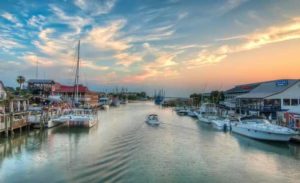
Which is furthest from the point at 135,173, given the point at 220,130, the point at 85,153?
the point at 220,130

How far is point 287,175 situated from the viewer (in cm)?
2469

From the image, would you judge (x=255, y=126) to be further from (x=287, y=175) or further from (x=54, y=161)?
(x=54, y=161)

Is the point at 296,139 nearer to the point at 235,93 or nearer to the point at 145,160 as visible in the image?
the point at 145,160

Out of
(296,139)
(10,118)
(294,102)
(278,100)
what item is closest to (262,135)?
(296,139)

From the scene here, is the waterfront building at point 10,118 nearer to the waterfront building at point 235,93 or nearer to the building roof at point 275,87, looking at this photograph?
the building roof at point 275,87

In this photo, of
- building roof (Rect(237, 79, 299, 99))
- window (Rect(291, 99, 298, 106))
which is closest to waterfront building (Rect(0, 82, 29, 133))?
building roof (Rect(237, 79, 299, 99))

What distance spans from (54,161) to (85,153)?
Result: 429cm

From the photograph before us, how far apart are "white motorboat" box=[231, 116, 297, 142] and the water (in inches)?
45.7

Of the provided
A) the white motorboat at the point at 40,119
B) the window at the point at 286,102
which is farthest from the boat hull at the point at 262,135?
the white motorboat at the point at 40,119

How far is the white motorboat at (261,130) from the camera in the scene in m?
38.3

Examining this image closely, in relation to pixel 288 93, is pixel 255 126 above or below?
below

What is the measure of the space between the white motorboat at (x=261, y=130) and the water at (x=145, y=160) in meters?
1.16

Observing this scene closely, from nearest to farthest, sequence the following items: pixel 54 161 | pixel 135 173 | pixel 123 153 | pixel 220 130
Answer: pixel 135 173 → pixel 54 161 → pixel 123 153 → pixel 220 130

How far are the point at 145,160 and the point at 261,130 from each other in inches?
802
